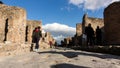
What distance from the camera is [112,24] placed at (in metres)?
24.5

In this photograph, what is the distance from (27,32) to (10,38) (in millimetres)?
9292

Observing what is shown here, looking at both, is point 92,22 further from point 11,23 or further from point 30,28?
point 11,23

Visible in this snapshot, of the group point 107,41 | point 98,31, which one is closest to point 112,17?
point 107,41

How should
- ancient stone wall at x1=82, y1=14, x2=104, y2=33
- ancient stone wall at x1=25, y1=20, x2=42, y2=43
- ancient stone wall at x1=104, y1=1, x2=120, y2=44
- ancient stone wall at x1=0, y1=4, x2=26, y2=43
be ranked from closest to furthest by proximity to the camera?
1. ancient stone wall at x1=104, y1=1, x2=120, y2=44
2. ancient stone wall at x1=0, y1=4, x2=26, y2=43
3. ancient stone wall at x1=25, y1=20, x2=42, y2=43
4. ancient stone wall at x1=82, y1=14, x2=104, y2=33

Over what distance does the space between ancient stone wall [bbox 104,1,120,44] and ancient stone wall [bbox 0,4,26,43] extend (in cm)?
911

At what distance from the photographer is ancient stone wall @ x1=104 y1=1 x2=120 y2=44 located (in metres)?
23.6

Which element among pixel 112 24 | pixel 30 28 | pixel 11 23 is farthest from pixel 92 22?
pixel 11 23

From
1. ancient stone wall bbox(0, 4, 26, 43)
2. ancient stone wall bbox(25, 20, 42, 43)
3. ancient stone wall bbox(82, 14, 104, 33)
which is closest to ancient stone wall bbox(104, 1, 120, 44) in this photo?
ancient stone wall bbox(0, 4, 26, 43)

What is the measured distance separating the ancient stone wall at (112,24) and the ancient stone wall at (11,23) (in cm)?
911

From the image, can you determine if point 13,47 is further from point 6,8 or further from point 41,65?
point 6,8

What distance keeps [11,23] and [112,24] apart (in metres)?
10.3

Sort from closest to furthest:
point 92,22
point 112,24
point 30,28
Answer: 1. point 112,24
2. point 30,28
3. point 92,22

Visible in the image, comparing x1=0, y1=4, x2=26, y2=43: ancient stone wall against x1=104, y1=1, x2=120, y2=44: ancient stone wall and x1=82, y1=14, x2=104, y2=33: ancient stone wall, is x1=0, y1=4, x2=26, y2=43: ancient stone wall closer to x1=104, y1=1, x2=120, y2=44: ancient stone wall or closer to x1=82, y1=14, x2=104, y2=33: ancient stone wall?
x1=104, y1=1, x2=120, y2=44: ancient stone wall

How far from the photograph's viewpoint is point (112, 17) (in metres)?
24.6
